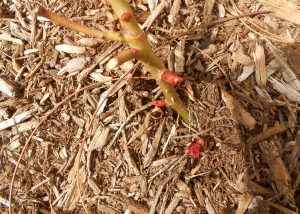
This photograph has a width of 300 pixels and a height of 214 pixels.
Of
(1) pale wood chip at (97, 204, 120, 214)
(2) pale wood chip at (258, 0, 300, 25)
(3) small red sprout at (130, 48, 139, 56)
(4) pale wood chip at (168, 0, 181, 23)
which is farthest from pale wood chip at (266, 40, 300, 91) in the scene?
(1) pale wood chip at (97, 204, 120, 214)

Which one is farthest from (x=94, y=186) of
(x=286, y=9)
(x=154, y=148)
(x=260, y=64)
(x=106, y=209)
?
(x=286, y=9)

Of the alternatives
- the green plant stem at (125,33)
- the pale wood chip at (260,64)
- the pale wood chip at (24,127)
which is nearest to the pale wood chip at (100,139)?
the pale wood chip at (24,127)

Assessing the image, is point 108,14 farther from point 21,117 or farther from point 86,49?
point 21,117

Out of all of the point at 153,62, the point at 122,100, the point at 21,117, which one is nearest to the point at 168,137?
the point at 122,100

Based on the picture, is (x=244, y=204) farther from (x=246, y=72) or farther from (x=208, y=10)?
(x=208, y=10)

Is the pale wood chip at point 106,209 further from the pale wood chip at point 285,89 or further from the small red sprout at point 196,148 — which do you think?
the pale wood chip at point 285,89

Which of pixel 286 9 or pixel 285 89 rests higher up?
pixel 286 9
